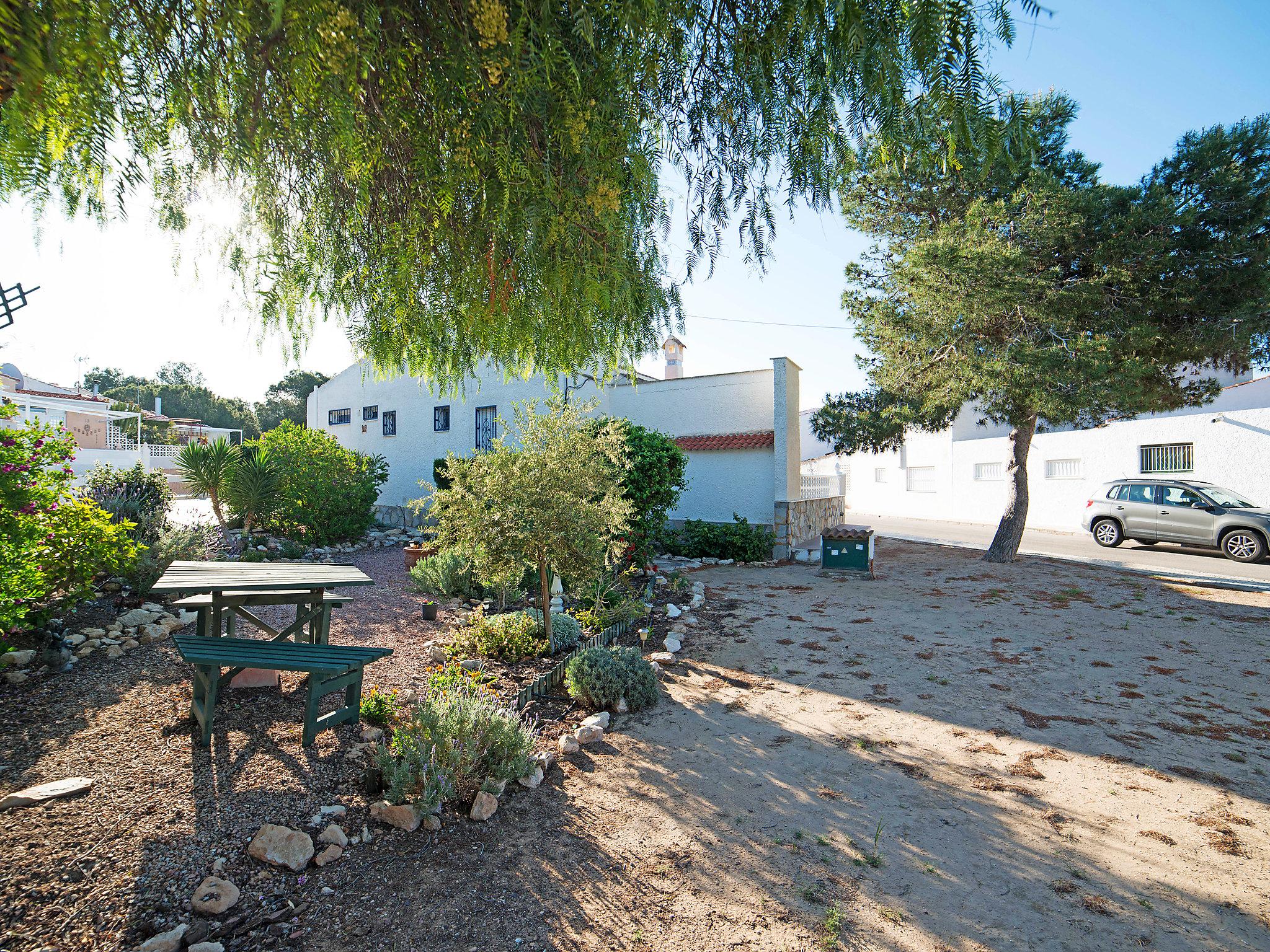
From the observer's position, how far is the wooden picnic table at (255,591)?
4008 millimetres

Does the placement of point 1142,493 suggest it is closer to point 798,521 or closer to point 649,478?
point 798,521

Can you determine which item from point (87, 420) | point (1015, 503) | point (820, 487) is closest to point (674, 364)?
point (820, 487)

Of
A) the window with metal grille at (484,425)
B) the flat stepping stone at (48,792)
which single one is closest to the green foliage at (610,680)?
the flat stepping stone at (48,792)

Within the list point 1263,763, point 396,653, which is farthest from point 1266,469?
point 396,653

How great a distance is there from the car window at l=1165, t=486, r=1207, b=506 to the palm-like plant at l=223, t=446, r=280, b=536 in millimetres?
19327

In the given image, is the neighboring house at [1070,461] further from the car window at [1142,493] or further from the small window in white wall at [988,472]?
the car window at [1142,493]

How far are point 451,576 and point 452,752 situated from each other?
4.72m

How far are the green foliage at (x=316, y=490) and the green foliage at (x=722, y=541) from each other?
250 inches

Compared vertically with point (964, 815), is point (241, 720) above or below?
above

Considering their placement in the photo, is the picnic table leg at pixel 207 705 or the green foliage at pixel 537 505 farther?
the green foliage at pixel 537 505

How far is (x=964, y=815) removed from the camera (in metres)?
3.22

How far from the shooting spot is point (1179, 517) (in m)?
13.5

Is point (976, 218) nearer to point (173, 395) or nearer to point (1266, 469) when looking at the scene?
point (1266, 469)

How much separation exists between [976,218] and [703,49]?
8.54 metres
